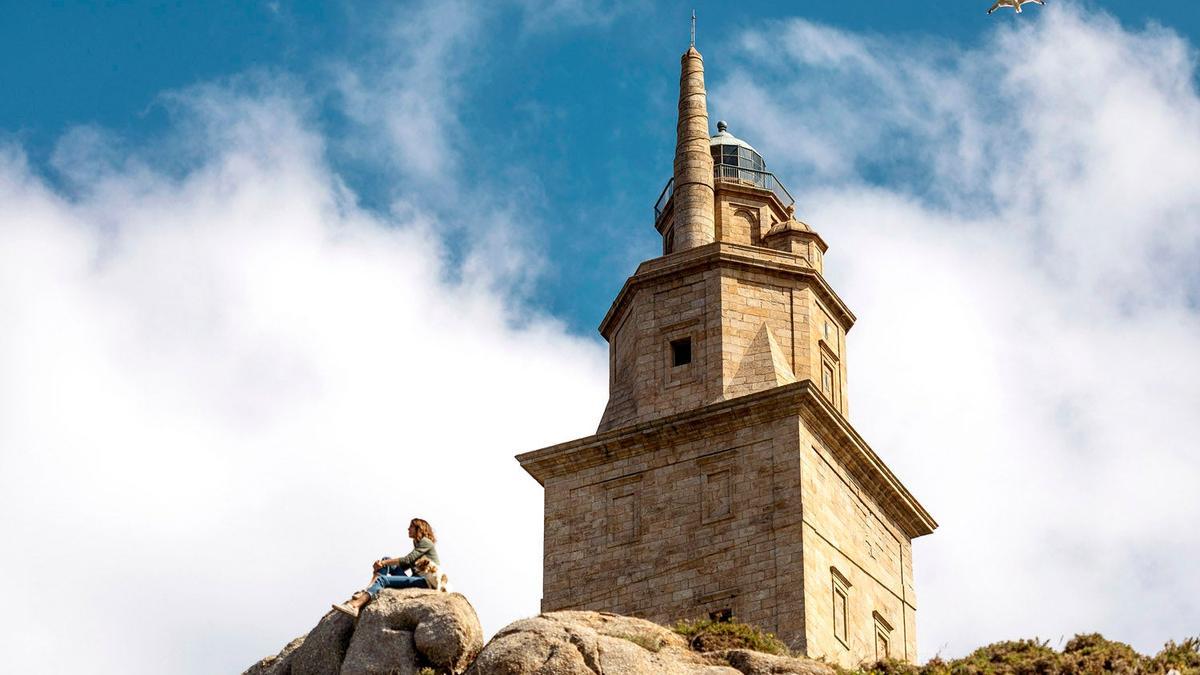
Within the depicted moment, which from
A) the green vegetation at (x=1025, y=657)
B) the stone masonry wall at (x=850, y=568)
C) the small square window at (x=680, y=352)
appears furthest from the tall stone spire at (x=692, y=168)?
the green vegetation at (x=1025, y=657)

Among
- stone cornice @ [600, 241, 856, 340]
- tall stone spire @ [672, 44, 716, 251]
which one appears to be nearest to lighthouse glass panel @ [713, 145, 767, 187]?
tall stone spire @ [672, 44, 716, 251]

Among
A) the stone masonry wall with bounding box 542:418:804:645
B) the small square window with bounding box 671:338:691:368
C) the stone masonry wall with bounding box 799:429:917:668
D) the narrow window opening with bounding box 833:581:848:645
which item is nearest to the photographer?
the stone masonry wall with bounding box 799:429:917:668

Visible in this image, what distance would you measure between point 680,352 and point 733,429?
11.9 ft

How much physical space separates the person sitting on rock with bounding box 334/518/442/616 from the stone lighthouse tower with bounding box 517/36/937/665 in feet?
Answer: 42.1

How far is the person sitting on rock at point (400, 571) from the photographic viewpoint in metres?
42.9

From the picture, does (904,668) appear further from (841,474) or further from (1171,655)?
(841,474)

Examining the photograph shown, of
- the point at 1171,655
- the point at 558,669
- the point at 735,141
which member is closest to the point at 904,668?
the point at 1171,655

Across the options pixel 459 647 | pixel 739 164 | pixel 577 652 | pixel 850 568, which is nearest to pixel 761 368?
pixel 850 568

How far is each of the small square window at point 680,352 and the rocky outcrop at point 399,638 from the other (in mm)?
17941

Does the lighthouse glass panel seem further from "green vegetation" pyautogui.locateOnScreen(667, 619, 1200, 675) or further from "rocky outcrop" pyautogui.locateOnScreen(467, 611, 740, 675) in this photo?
"rocky outcrop" pyautogui.locateOnScreen(467, 611, 740, 675)

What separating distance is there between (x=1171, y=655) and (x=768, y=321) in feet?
52.3

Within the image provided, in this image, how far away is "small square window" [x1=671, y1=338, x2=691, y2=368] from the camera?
6012cm

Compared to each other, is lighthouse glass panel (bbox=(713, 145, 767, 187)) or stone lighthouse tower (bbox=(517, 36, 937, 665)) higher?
lighthouse glass panel (bbox=(713, 145, 767, 187))

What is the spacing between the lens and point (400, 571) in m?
43.3
